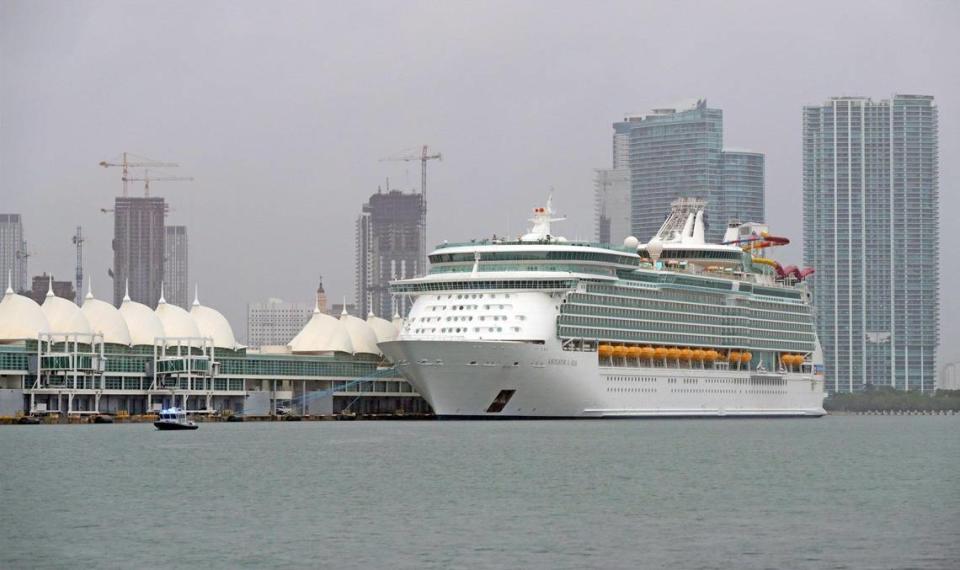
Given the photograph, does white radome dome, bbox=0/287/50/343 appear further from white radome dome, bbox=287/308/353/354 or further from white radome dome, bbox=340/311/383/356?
white radome dome, bbox=340/311/383/356

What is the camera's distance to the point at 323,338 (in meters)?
148

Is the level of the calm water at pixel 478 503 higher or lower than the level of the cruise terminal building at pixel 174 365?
lower

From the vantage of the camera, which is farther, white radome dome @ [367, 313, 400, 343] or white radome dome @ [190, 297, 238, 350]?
white radome dome @ [367, 313, 400, 343]

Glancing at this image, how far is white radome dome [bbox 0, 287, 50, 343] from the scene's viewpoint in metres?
126

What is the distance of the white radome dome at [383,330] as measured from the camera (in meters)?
153

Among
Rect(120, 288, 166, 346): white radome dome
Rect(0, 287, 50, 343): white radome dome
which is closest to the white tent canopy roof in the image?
Rect(0, 287, 50, 343): white radome dome

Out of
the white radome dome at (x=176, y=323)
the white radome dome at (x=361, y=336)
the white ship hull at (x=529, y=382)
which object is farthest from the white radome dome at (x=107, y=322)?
the white ship hull at (x=529, y=382)

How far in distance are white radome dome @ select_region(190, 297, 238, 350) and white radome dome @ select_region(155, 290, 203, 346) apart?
1.23 m

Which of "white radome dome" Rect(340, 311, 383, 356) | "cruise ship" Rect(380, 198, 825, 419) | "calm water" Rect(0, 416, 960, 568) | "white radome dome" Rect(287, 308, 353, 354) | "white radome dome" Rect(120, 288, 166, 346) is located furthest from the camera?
"white radome dome" Rect(340, 311, 383, 356)

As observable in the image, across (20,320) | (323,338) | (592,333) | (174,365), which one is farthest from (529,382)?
(20,320)

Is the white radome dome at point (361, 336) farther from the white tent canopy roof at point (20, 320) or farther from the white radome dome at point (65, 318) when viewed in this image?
the white tent canopy roof at point (20, 320)

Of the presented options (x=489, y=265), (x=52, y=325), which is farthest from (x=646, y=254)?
(x=52, y=325)

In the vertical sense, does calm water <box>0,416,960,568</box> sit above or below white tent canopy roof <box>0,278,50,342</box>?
below

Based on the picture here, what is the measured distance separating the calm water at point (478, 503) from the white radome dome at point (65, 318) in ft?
111
